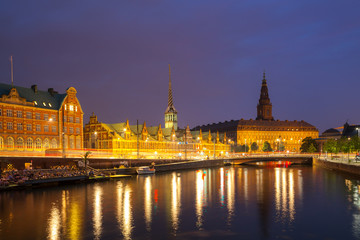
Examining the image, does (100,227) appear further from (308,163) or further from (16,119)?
(308,163)

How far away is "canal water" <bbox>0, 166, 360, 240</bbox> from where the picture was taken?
108ft

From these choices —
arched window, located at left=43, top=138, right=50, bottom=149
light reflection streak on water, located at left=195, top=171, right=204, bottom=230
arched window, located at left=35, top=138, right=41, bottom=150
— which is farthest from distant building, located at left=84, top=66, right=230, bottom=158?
light reflection streak on water, located at left=195, top=171, right=204, bottom=230

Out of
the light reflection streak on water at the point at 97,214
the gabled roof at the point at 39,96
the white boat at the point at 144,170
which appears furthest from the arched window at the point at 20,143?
the light reflection streak on water at the point at 97,214

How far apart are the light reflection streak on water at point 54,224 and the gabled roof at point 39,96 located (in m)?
50.9

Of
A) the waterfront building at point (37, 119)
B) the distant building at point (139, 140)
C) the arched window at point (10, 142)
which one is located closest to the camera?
the arched window at point (10, 142)

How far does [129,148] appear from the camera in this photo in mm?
121438

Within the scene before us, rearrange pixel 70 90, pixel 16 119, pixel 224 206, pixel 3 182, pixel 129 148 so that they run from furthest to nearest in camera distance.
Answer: pixel 129 148 < pixel 70 90 < pixel 16 119 < pixel 3 182 < pixel 224 206

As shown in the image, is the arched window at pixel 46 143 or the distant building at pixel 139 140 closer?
the arched window at pixel 46 143

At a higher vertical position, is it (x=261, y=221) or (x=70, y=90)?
(x=70, y=90)

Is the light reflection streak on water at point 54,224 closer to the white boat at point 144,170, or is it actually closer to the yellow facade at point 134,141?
the white boat at point 144,170

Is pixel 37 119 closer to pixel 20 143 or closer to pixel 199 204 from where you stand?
pixel 20 143

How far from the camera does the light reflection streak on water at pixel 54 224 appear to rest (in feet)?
104

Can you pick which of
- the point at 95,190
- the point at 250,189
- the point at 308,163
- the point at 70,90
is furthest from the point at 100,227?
the point at 308,163

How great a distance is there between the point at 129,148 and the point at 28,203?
249 feet
